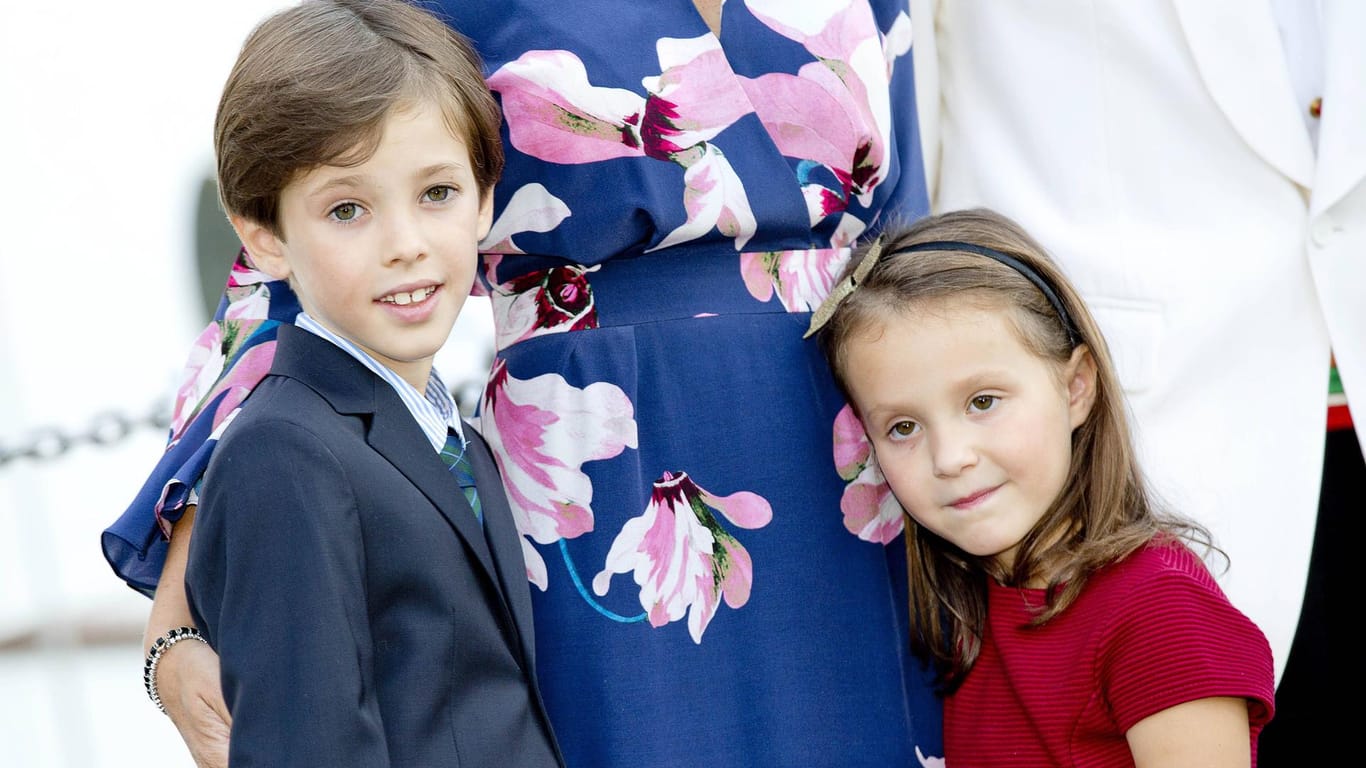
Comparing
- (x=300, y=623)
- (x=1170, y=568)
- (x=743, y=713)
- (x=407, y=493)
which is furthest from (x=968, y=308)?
(x=300, y=623)

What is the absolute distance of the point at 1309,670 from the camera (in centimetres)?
183

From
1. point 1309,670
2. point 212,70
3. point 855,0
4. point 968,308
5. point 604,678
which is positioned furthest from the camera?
point 212,70

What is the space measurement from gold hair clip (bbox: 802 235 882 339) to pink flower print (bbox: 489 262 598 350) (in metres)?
0.22

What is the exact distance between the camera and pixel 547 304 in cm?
136

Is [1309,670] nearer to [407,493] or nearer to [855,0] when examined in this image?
[855,0]

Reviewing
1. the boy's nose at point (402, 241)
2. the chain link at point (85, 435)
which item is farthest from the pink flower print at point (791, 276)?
the chain link at point (85, 435)

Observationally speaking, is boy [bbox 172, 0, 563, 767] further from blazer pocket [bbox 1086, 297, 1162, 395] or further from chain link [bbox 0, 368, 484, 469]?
chain link [bbox 0, 368, 484, 469]

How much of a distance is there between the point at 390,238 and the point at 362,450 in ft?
0.60

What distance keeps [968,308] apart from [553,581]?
1.58 ft

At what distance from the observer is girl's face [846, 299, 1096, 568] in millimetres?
1369

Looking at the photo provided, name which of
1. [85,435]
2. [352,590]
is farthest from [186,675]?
[85,435]

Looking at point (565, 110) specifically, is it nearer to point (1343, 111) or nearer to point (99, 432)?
point (1343, 111)

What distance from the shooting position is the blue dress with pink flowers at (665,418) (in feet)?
4.21

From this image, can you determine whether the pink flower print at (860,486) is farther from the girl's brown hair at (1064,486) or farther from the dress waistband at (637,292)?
the dress waistband at (637,292)
